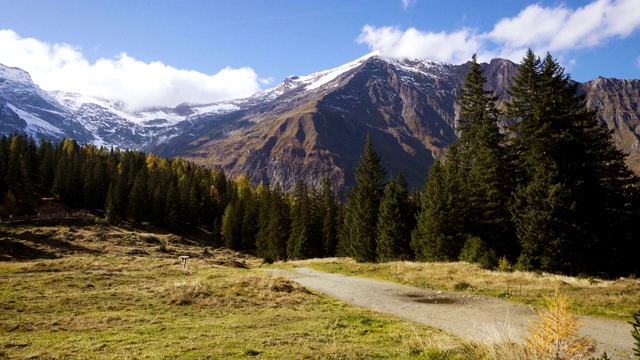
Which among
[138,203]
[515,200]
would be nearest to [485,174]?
[515,200]

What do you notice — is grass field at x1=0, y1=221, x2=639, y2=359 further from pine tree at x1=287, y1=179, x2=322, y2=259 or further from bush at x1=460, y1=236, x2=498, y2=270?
pine tree at x1=287, y1=179, x2=322, y2=259

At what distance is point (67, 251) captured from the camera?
55.3 meters

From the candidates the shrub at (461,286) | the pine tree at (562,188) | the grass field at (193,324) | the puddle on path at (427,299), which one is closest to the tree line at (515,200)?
the pine tree at (562,188)

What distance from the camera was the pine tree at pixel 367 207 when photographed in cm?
5119

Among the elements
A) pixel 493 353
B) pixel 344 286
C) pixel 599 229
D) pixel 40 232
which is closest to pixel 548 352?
pixel 493 353

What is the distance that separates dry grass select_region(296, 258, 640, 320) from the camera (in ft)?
49.0

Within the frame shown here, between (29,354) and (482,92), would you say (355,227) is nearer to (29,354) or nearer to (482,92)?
(482,92)

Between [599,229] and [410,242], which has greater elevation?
[599,229]

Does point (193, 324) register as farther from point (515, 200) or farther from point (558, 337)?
point (515, 200)

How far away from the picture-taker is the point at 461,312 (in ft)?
51.6

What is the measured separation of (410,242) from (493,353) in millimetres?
38857

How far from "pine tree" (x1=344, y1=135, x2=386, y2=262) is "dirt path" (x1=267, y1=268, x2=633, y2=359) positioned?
2421 centimetres

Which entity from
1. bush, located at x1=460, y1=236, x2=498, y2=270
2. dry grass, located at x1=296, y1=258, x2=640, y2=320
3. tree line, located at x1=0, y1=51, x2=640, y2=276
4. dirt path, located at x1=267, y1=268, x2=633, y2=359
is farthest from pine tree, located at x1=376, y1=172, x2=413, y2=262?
dirt path, located at x1=267, y1=268, x2=633, y2=359

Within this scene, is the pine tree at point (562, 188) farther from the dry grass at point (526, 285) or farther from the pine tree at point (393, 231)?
the pine tree at point (393, 231)
